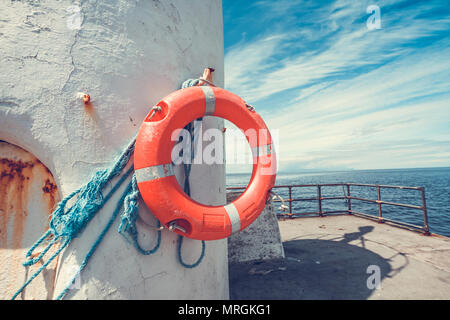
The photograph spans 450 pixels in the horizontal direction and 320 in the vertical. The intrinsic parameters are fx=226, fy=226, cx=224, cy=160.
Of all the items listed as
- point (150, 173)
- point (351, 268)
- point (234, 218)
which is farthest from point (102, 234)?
point (351, 268)

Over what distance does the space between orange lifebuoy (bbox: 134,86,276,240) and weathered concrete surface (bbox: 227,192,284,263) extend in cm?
175

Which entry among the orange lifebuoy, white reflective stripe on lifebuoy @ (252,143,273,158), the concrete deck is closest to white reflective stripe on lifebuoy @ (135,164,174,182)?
the orange lifebuoy

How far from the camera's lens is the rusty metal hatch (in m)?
1.23

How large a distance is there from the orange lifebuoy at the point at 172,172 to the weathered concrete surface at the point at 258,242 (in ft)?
5.74

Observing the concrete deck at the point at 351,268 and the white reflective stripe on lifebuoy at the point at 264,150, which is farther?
the concrete deck at the point at 351,268

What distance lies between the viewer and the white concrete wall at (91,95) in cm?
114

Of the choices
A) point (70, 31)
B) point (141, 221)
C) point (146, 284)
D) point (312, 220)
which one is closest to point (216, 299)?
point (146, 284)

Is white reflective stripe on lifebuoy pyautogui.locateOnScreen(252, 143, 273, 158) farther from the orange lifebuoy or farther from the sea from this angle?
the sea

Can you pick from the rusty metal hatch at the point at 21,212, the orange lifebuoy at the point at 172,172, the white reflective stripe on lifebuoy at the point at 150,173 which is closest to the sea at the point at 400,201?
the orange lifebuoy at the point at 172,172

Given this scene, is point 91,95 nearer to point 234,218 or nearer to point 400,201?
point 234,218

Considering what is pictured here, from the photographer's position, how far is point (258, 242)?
10.7 feet

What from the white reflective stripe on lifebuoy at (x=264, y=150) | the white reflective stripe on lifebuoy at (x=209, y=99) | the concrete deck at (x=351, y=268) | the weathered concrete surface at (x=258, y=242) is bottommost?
the concrete deck at (x=351, y=268)

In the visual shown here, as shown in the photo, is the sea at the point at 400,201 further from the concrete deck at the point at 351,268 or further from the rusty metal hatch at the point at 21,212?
the rusty metal hatch at the point at 21,212

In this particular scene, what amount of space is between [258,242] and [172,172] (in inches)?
93.2
